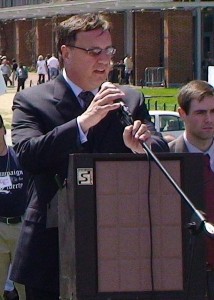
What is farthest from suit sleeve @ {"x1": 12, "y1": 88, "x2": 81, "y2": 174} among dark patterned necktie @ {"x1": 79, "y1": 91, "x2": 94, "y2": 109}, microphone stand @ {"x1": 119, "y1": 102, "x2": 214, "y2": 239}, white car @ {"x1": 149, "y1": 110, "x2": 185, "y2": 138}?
white car @ {"x1": 149, "y1": 110, "x2": 185, "y2": 138}

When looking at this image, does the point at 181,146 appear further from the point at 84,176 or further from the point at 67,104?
the point at 84,176

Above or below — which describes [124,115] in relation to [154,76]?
above

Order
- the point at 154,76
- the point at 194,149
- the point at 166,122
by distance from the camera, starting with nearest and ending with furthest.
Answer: the point at 194,149
the point at 166,122
the point at 154,76

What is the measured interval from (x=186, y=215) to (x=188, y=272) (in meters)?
0.19

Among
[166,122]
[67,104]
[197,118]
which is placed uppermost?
[67,104]

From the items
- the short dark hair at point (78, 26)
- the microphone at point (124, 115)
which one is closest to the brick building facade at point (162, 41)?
the short dark hair at point (78, 26)

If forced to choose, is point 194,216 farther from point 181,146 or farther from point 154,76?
point 154,76

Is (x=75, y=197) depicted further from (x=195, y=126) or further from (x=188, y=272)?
(x=195, y=126)

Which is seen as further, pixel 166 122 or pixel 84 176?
pixel 166 122

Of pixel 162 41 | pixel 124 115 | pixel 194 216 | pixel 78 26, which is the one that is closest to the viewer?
pixel 194 216

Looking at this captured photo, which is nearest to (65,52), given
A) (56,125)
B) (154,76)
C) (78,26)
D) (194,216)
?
(78,26)

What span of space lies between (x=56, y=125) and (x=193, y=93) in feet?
4.40

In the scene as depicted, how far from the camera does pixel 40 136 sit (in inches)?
133

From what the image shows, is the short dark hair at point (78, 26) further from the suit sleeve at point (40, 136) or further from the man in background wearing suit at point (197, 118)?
the man in background wearing suit at point (197, 118)
